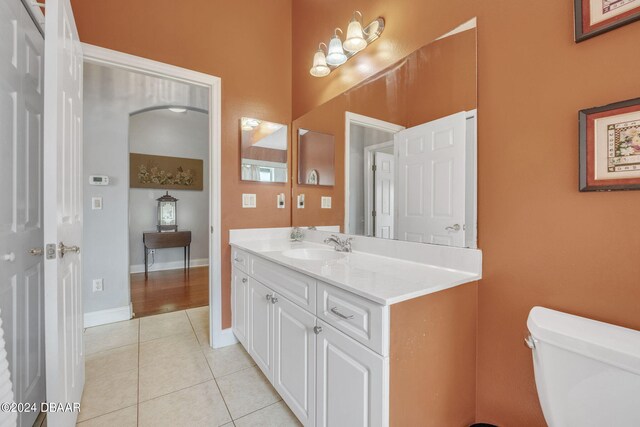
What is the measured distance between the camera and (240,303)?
6.63 feet

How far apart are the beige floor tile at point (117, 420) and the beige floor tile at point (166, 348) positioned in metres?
0.47

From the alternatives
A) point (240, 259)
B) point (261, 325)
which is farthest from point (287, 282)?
point (240, 259)

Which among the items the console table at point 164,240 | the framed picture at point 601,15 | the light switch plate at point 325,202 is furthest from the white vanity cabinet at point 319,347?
the console table at point 164,240

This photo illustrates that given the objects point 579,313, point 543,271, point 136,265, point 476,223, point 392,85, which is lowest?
point 136,265

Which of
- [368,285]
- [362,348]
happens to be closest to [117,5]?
[368,285]

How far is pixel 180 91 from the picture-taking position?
300 centimetres

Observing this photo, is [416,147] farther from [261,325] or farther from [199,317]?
[199,317]

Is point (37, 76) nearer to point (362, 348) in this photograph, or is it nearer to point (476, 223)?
point (362, 348)

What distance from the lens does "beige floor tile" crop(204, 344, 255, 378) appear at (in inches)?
74.9

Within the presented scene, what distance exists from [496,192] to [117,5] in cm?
247

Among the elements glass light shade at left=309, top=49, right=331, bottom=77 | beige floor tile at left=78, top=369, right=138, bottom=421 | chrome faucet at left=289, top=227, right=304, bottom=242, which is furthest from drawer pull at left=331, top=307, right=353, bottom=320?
glass light shade at left=309, top=49, right=331, bottom=77

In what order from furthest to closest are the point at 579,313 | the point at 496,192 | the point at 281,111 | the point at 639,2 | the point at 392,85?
the point at 281,111 → the point at 392,85 → the point at 496,192 → the point at 579,313 → the point at 639,2

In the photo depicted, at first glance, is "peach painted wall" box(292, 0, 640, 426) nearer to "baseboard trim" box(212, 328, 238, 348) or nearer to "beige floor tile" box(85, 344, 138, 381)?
"baseboard trim" box(212, 328, 238, 348)

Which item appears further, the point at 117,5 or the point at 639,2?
the point at 117,5
